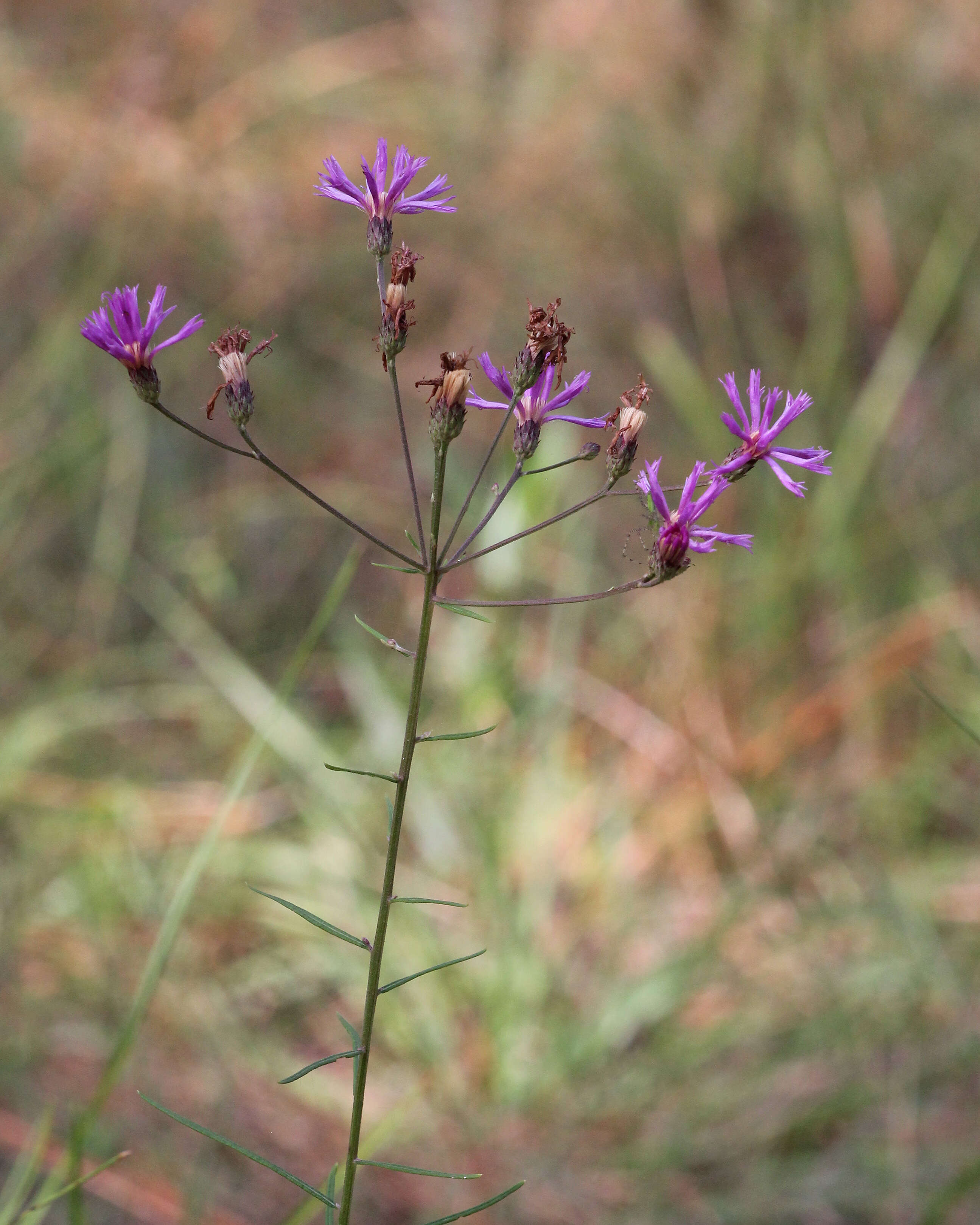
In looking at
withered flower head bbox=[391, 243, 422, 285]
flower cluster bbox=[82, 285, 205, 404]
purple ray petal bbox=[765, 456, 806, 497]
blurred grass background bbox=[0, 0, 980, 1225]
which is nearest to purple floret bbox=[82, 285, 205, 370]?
flower cluster bbox=[82, 285, 205, 404]

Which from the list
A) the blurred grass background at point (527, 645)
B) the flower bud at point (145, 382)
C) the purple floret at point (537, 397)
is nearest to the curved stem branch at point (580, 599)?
the purple floret at point (537, 397)

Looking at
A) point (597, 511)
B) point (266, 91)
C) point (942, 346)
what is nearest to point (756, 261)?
point (942, 346)

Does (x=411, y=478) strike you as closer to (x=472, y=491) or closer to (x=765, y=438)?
(x=472, y=491)

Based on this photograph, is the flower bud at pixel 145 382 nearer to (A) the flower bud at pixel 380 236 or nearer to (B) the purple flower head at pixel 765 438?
(A) the flower bud at pixel 380 236

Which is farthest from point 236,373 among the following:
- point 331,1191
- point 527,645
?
point 527,645

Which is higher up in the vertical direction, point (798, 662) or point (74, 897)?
point (798, 662)

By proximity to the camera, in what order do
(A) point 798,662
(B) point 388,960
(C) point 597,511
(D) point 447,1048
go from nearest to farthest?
1. (D) point 447,1048
2. (B) point 388,960
3. (A) point 798,662
4. (C) point 597,511

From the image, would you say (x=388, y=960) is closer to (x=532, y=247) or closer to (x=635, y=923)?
(x=635, y=923)

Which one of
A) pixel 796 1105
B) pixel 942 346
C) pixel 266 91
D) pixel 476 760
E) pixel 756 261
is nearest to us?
pixel 796 1105
